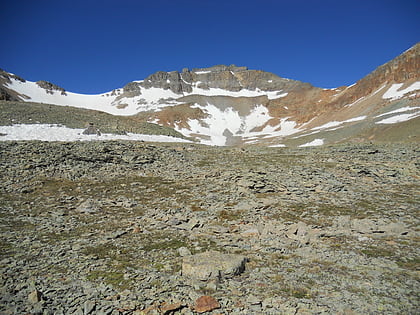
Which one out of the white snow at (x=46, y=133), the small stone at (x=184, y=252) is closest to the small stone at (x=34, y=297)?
the small stone at (x=184, y=252)

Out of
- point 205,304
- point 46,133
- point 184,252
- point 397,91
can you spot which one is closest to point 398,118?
point 397,91

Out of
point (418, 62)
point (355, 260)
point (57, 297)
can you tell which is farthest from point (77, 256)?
point (418, 62)

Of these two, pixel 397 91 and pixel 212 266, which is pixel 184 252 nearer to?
pixel 212 266

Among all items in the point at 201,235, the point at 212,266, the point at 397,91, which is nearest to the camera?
the point at 212,266

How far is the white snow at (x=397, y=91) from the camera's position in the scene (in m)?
100

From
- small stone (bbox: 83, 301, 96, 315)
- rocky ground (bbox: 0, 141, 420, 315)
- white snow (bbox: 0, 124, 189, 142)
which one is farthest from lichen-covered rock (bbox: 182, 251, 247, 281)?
white snow (bbox: 0, 124, 189, 142)

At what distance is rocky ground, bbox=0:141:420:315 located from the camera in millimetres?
6391

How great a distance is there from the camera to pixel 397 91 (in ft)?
349

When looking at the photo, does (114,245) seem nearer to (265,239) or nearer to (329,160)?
(265,239)

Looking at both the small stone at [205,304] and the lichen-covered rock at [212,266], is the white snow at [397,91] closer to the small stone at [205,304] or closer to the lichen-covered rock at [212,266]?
the lichen-covered rock at [212,266]

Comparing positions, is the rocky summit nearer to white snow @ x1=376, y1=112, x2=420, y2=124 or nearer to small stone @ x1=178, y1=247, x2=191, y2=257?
small stone @ x1=178, y1=247, x2=191, y2=257

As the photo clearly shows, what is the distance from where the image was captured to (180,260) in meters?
8.49

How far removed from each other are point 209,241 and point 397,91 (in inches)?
5065

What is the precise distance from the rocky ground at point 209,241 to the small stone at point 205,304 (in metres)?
0.03
